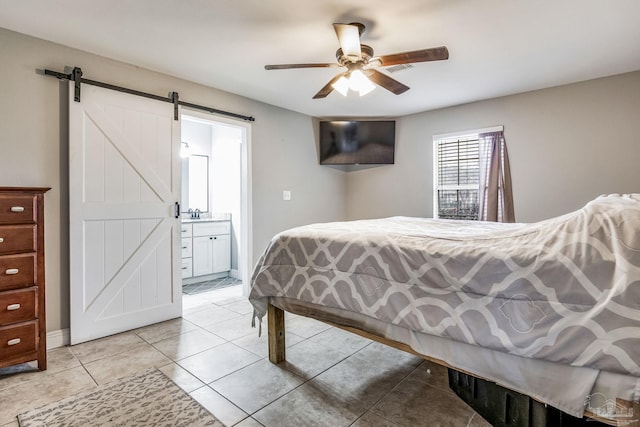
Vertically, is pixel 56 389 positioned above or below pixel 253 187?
below

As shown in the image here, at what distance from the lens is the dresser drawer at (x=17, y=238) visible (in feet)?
6.59

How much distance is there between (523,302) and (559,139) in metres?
3.14

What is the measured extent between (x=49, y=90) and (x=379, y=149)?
3.73 metres

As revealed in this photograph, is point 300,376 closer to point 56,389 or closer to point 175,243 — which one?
point 56,389

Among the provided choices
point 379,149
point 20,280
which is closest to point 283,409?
point 20,280

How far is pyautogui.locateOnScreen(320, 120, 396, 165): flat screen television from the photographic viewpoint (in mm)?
4645

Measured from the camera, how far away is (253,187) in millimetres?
3906

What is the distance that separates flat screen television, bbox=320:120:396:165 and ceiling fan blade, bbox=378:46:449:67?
248cm

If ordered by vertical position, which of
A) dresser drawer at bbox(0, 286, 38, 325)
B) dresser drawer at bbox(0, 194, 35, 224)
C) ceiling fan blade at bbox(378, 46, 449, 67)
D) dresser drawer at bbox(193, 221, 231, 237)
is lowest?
dresser drawer at bbox(0, 286, 38, 325)

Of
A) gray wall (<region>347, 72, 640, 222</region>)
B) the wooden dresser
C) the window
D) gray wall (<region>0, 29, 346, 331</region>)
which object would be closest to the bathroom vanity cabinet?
gray wall (<region>0, 29, 346, 331</region>)

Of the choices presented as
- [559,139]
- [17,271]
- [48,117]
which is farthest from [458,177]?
[17,271]

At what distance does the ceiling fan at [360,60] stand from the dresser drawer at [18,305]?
2.27m

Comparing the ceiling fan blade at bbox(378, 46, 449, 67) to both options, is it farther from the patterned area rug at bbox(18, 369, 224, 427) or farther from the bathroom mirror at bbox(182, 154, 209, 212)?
the bathroom mirror at bbox(182, 154, 209, 212)

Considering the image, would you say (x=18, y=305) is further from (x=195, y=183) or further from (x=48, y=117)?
(x=195, y=183)
